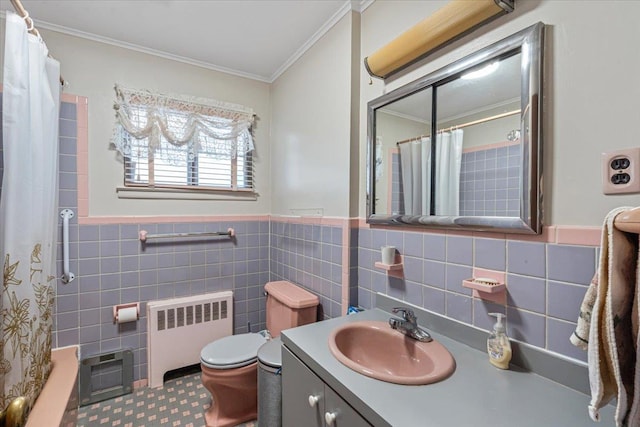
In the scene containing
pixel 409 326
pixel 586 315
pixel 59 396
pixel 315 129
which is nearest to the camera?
pixel 586 315

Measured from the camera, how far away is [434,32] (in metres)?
1.15

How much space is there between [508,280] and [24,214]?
1952 millimetres

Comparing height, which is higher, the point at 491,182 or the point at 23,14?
the point at 23,14

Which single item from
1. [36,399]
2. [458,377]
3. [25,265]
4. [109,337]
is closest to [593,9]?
[458,377]

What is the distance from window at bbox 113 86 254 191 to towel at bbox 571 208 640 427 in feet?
7.07

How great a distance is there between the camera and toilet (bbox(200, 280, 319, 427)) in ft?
5.30

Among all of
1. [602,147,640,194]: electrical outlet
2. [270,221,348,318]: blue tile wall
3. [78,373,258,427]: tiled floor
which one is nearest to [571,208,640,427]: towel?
[602,147,640,194]: electrical outlet

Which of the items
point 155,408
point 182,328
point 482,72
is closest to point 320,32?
point 482,72

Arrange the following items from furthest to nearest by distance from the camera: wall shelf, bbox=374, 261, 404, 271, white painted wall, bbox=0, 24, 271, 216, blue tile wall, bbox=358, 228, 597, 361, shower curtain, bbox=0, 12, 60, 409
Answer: white painted wall, bbox=0, 24, 271, 216 → wall shelf, bbox=374, 261, 404, 271 → shower curtain, bbox=0, 12, 60, 409 → blue tile wall, bbox=358, 228, 597, 361

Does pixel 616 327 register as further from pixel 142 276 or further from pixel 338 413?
pixel 142 276

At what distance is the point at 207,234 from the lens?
2223mm

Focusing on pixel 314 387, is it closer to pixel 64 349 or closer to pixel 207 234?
pixel 207 234

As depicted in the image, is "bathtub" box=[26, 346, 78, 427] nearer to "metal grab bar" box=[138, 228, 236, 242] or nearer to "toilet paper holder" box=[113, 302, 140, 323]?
"toilet paper holder" box=[113, 302, 140, 323]

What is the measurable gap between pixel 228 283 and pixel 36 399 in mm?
1168
